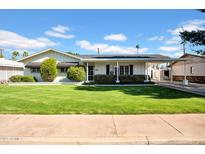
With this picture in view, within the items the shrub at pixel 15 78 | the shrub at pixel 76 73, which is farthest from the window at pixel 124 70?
the shrub at pixel 15 78

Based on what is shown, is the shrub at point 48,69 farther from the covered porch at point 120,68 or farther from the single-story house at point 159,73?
the single-story house at point 159,73

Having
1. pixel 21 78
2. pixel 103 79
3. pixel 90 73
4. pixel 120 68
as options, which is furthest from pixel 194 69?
pixel 21 78

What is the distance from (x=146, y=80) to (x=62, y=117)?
18095mm

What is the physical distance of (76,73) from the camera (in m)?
24.3

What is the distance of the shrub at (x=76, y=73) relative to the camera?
79.9 ft

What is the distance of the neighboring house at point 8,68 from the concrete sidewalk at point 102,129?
18.9 meters

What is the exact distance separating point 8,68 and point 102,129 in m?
23.0

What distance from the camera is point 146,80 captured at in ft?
80.7

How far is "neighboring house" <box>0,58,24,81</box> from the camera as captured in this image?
82.2ft

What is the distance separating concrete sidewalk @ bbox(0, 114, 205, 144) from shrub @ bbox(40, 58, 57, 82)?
56.3ft

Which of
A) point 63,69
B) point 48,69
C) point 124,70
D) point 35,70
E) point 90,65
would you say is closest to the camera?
point 48,69

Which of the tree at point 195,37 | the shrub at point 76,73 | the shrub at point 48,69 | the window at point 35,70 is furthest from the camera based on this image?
the window at point 35,70

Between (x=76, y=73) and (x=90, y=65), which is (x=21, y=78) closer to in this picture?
(x=76, y=73)
